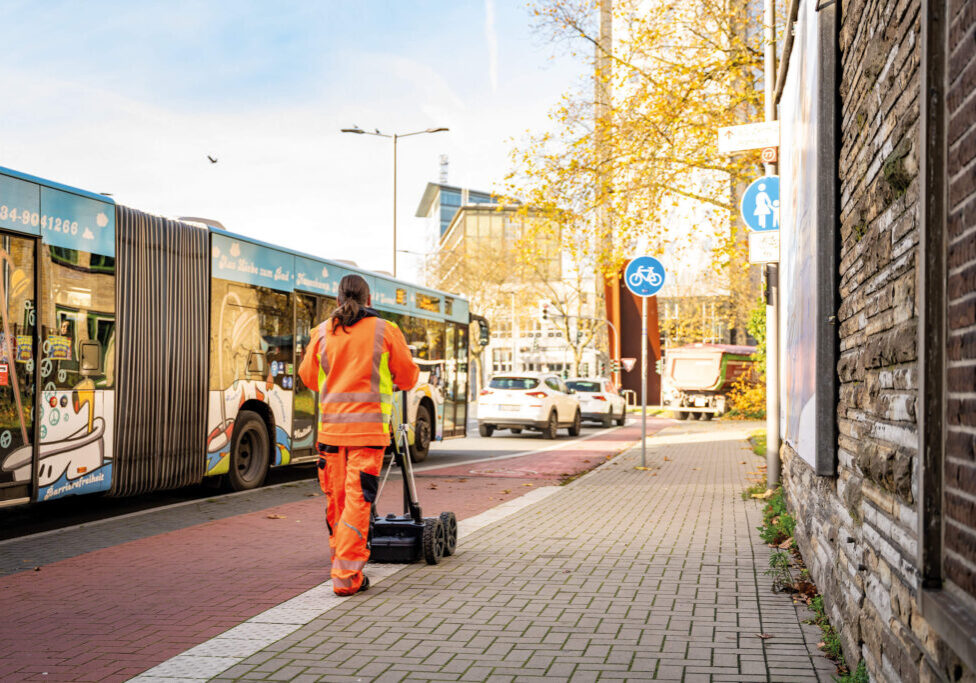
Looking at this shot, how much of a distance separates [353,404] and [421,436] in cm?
1126

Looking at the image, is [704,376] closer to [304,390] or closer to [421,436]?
[421,436]

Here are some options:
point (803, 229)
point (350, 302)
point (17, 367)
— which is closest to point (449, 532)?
point (350, 302)

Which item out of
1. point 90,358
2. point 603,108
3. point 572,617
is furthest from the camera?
point 603,108

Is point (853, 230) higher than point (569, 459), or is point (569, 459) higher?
point (853, 230)

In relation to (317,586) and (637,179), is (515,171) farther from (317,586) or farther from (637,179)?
(317,586)

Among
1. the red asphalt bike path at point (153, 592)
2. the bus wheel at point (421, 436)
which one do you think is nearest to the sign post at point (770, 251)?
the red asphalt bike path at point (153, 592)

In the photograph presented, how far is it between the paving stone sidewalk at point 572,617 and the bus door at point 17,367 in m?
3.43

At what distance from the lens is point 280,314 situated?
12.9m

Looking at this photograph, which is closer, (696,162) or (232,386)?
(232,386)

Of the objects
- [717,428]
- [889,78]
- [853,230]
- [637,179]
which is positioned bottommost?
[717,428]

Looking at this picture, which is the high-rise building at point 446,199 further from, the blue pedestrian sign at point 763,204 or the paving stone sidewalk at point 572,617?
the paving stone sidewalk at point 572,617

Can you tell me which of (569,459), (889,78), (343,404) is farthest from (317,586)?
(569,459)

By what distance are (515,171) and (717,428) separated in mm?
13051

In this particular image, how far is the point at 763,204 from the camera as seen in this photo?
1102 cm
